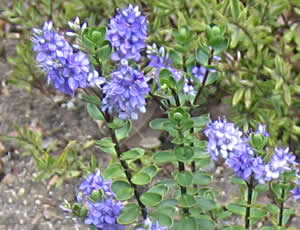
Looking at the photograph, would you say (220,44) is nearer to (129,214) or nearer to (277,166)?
(277,166)

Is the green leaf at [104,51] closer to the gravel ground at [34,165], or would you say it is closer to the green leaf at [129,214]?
the green leaf at [129,214]

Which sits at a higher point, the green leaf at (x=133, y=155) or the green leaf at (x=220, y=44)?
the green leaf at (x=220, y=44)

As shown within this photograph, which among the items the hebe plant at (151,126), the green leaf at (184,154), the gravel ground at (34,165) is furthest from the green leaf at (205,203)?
the gravel ground at (34,165)

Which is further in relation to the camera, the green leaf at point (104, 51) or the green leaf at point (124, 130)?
the green leaf at point (124, 130)

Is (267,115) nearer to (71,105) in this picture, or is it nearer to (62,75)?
(71,105)

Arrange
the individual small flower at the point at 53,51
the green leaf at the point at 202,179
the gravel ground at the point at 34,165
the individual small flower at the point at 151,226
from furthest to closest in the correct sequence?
the gravel ground at the point at 34,165, the green leaf at the point at 202,179, the individual small flower at the point at 151,226, the individual small flower at the point at 53,51

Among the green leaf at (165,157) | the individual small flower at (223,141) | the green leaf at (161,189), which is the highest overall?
the individual small flower at (223,141)

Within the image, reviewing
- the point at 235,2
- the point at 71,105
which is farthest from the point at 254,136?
the point at 71,105
